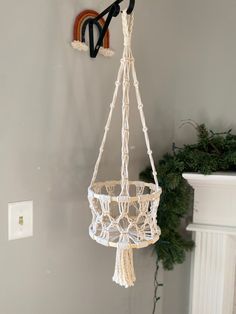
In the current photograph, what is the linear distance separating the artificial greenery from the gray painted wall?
5.4 inches

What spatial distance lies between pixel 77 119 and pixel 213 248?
31.6 inches

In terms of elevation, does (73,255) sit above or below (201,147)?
below

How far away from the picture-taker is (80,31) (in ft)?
3.86

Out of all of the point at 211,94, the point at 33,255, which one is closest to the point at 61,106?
the point at 33,255

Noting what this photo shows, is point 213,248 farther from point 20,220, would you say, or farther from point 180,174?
point 20,220

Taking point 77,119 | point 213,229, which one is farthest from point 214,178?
point 77,119

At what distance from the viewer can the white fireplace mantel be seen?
1.41 meters

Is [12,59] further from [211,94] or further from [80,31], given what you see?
[211,94]

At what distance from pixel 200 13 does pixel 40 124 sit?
37.0 inches

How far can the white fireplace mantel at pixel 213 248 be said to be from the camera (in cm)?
141

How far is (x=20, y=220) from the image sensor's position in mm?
1079

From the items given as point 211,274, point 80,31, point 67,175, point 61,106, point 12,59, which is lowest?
point 211,274

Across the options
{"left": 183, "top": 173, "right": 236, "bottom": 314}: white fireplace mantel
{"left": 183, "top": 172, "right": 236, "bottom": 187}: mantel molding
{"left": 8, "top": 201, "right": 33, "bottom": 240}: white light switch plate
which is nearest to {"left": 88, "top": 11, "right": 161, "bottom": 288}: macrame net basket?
{"left": 8, "top": 201, "right": 33, "bottom": 240}: white light switch plate

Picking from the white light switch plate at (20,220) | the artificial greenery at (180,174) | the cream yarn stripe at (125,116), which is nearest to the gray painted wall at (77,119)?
the white light switch plate at (20,220)
